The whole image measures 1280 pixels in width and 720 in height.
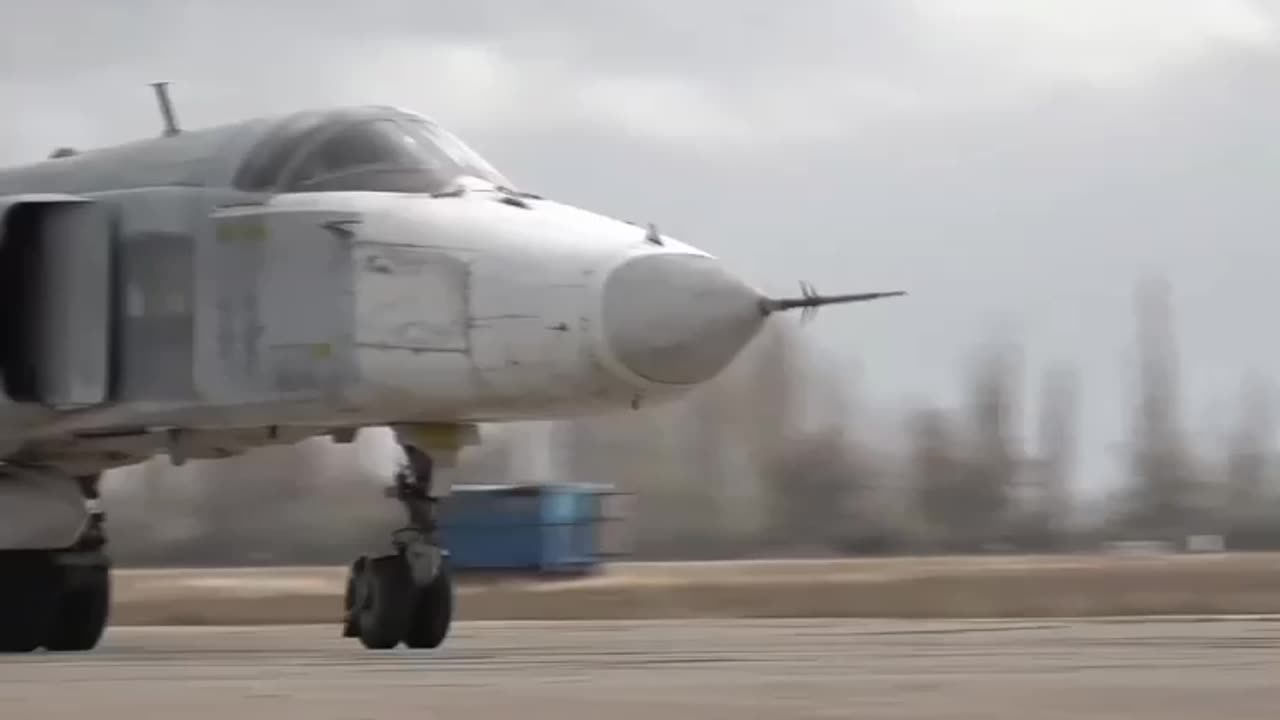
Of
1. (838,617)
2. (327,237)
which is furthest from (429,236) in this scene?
(838,617)

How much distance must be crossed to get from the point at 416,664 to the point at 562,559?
20.0 m

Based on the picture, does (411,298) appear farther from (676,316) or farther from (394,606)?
(394,606)

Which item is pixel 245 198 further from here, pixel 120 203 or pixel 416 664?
pixel 416 664

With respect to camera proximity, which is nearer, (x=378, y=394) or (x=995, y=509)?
(x=378, y=394)

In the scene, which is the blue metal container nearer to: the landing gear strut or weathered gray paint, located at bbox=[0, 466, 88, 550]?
weathered gray paint, located at bbox=[0, 466, 88, 550]

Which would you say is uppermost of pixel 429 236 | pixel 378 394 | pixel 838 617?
pixel 429 236

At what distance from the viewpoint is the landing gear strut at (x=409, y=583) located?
40.7 feet

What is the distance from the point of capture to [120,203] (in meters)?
12.8

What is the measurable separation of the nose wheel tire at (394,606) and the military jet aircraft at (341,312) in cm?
1

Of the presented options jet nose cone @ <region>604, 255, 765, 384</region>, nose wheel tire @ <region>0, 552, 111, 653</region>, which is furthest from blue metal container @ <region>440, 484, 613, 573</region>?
jet nose cone @ <region>604, 255, 765, 384</region>

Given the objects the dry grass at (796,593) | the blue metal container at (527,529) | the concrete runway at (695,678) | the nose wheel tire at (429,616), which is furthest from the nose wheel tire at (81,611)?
the blue metal container at (527,529)

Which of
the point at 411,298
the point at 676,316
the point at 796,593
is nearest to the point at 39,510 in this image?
the point at 411,298

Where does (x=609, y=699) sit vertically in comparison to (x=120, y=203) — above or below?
below

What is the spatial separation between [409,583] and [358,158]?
6.97 feet
